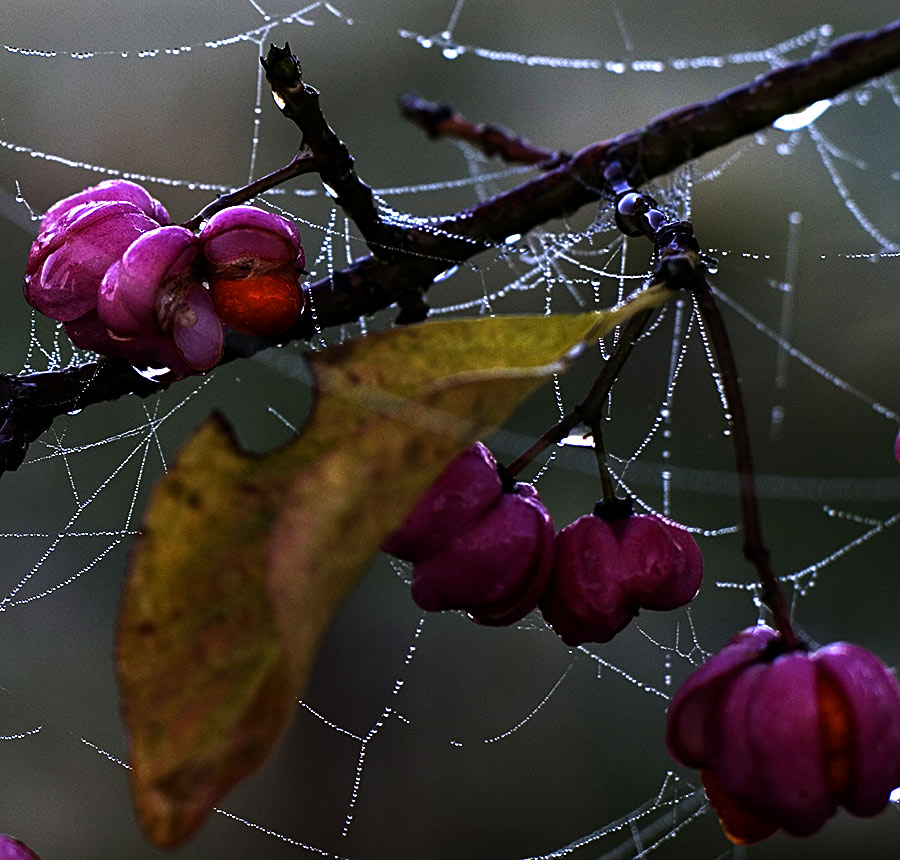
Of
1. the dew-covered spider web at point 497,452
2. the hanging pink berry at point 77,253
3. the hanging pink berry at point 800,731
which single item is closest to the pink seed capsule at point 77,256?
the hanging pink berry at point 77,253

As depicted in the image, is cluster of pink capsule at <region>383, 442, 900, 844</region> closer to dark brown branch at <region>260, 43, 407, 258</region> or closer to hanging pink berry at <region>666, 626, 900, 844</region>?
hanging pink berry at <region>666, 626, 900, 844</region>

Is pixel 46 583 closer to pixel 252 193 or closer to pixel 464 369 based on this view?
pixel 252 193

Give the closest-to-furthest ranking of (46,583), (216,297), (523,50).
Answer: (216,297) < (46,583) < (523,50)

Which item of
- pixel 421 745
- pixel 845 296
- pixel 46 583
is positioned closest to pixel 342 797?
pixel 421 745

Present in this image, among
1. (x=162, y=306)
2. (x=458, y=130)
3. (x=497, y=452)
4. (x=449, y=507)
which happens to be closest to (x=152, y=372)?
(x=162, y=306)

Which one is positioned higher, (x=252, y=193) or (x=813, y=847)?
(x=252, y=193)
